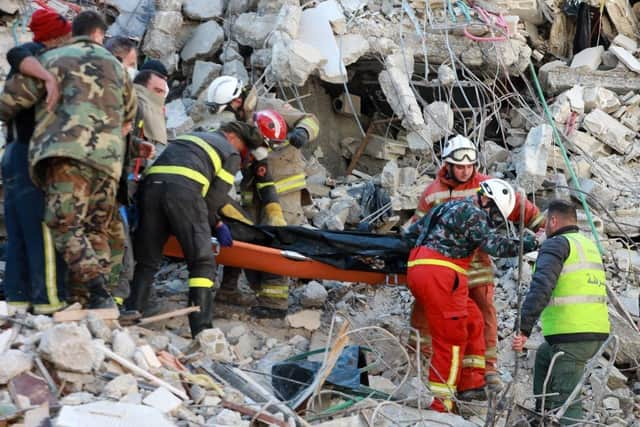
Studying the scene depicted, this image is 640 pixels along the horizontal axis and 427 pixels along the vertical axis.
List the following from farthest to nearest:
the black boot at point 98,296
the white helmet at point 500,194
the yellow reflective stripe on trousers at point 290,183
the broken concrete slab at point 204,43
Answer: the broken concrete slab at point 204,43 < the yellow reflective stripe on trousers at point 290,183 < the white helmet at point 500,194 < the black boot at point 98,296

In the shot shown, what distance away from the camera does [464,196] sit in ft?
21.4

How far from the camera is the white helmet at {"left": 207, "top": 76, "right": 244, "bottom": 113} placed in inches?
269

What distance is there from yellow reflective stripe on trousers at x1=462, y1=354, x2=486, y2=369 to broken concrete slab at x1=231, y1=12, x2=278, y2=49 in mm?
3971

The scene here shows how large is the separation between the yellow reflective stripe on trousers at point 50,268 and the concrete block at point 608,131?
551 centimetres

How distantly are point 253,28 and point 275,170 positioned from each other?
2232 mm

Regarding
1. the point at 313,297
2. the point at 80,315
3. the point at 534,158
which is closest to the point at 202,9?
the point at 534,158

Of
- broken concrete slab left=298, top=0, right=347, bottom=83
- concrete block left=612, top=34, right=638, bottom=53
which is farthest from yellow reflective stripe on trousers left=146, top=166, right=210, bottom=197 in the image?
concrete block left=612, top=34, right=638, bottom=53

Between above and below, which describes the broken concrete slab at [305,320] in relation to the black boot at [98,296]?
below

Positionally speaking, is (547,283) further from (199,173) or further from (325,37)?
(325,37)

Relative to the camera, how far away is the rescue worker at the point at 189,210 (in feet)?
19.4

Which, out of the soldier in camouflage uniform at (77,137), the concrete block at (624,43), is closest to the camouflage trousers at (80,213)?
the soldier in camouflage uniform at (77,137)

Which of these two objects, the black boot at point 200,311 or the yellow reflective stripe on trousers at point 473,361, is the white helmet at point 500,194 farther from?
the black boot at point 200,311

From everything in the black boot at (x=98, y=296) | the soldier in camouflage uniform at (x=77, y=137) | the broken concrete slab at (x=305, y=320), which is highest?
the soldier in camouflage uniform at (x=77, y=137)

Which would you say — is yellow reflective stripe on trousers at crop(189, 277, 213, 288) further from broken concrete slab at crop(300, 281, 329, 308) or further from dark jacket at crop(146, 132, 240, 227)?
broken concrete slab at crop(300, 281, 329, 308)
